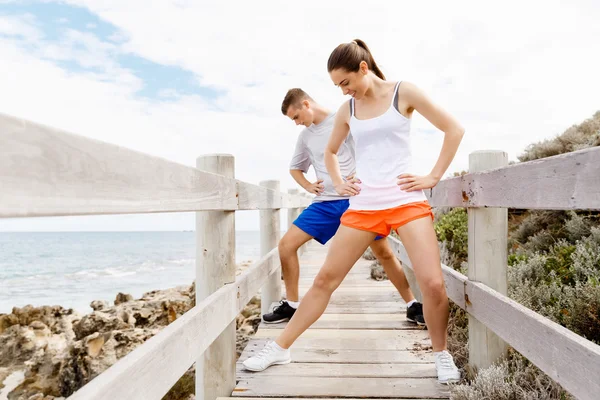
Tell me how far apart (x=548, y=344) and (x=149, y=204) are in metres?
1.58

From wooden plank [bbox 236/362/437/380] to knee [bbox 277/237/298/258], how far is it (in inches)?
38.9

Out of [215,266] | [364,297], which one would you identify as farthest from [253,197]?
[364,297]

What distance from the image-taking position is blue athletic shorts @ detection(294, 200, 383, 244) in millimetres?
3955

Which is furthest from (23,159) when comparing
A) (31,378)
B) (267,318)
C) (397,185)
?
(31,378)

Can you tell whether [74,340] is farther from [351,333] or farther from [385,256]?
[385,256]

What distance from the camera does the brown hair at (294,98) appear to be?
3957 millimetres

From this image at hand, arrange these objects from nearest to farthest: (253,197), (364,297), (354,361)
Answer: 1. (354,361)
2. (253,197)
3. (364,297)

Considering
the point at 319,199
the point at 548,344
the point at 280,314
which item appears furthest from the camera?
the point at 280,314

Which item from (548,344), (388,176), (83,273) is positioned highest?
(388,176)

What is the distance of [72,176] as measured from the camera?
3.70 feet

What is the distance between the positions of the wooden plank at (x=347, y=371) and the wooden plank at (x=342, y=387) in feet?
0.20

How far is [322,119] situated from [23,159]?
127 inches

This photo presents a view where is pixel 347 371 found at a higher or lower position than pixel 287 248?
lower

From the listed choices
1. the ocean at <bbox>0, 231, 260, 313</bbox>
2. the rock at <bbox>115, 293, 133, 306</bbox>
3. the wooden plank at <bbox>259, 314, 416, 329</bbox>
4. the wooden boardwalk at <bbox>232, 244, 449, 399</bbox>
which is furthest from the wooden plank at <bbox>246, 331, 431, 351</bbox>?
the ocean at <bbox>0, 231, 260, 313</bbox>
